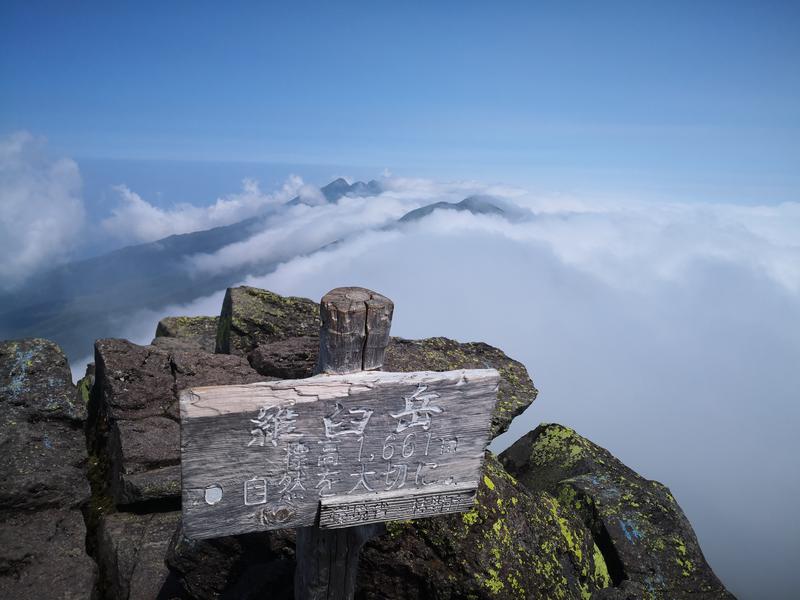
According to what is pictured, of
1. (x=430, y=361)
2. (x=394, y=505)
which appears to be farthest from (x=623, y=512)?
(x=394, y=505)

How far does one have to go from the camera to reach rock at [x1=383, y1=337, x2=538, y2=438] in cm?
818

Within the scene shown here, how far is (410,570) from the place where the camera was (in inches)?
206

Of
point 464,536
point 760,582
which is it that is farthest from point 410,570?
point 760,582

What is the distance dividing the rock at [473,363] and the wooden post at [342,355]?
12.2ft

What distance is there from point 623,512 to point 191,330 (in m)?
9.67

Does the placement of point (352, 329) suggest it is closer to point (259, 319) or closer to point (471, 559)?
point (471, 559)

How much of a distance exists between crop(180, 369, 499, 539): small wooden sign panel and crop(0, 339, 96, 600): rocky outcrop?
12.2 ft

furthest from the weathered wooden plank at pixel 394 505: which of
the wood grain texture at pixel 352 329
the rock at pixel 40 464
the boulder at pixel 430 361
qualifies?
the rock at pixel 40 464

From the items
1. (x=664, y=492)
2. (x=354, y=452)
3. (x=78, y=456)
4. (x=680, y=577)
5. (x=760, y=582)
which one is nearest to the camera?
(x=354, y=452)

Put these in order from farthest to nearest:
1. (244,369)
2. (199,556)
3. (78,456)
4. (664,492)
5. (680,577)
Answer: (664,492), (244,369), (680,577), (78,456), (199,556)

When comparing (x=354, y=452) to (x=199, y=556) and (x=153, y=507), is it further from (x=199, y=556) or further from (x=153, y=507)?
(x=153, y=507)

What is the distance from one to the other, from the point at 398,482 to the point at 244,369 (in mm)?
4770

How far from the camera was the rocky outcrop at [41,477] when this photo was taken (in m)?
5.49

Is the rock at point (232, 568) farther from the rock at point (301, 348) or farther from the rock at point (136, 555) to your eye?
the rock at point (301, 348)
